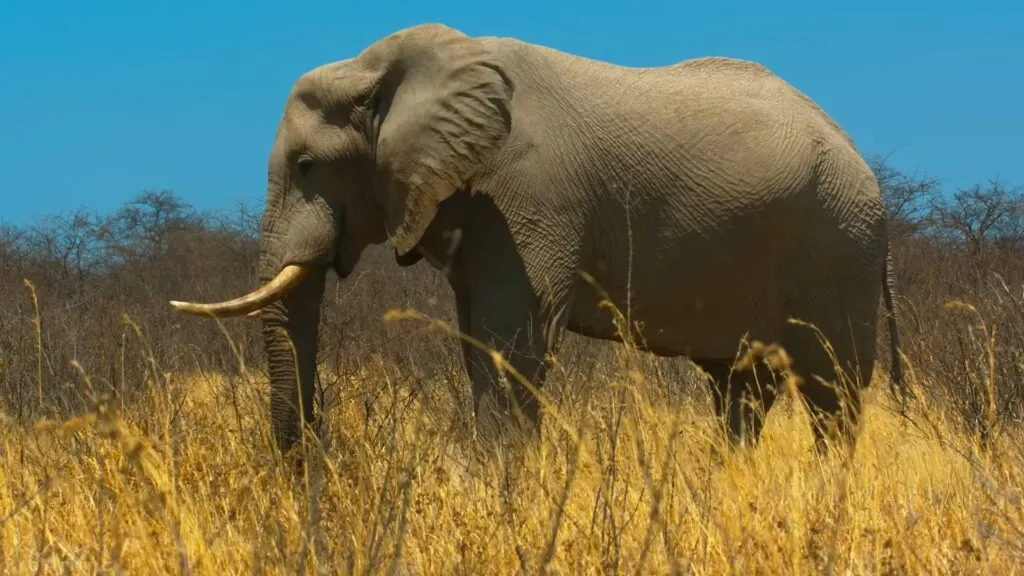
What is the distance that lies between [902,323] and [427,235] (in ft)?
16.4

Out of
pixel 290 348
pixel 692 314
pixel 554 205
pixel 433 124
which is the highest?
pixel 433 124

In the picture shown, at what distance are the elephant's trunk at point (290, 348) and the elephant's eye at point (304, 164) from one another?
41 centimetres

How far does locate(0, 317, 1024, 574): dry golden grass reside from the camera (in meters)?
2.97

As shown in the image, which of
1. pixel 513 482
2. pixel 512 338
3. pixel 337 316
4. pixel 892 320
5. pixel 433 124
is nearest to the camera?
pixel 513 482

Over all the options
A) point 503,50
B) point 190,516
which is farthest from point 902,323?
point 190,516

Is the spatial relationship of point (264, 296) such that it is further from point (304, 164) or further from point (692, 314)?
point (692, 314)

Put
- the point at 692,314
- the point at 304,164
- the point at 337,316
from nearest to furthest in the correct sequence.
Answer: the point at 304,164, the point at 692,314, the point at 337,316

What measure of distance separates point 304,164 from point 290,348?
2.59 feet

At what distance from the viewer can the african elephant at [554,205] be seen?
16.9ft

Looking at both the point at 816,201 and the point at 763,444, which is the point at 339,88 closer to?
the point at 816,201

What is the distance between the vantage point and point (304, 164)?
17.9 ft

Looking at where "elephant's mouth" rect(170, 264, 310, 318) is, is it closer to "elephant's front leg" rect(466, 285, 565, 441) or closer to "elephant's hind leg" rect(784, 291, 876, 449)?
"elephant's front leg" rect(466, 285, 565, 441)

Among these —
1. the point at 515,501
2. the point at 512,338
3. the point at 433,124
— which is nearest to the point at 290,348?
the point at 512,338

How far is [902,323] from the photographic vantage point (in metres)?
9.20
